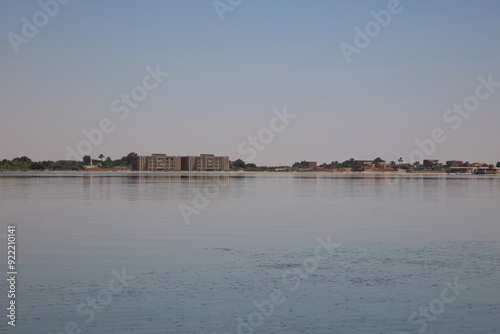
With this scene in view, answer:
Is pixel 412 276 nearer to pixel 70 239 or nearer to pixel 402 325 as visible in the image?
pixel 402 325

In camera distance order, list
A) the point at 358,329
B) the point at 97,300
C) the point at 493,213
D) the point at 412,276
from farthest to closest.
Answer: the point at 493,213, the point at 412,276, the point at 97,300, the point at 358,329

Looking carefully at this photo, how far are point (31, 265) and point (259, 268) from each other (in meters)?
9.81

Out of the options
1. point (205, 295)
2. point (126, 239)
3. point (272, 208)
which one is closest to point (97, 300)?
point (205, 295)

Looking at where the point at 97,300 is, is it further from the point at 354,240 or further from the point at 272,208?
the point at 272,208

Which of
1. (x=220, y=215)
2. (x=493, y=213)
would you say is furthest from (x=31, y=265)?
(x=493, y=213)

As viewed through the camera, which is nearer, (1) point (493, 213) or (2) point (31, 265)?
(2) point (31, 265)

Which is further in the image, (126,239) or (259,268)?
(126,239)

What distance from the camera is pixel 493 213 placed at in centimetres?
4575

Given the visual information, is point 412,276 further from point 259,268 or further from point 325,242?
point 325,242

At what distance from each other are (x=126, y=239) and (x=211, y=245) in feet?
18.4

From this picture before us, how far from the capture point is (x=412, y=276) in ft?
62.4

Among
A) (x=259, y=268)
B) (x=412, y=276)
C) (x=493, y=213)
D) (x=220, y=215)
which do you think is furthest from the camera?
(x=493, y=213)

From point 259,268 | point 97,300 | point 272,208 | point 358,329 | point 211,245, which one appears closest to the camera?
point 358,329

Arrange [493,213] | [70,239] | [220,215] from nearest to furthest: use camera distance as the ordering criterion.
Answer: [70,239] → [220,215] → [493,213]
